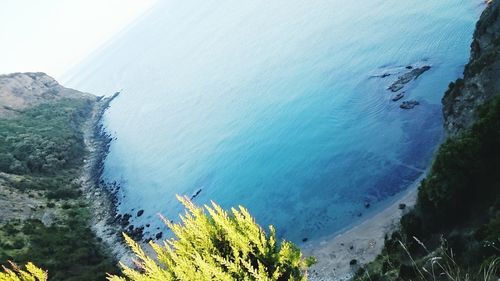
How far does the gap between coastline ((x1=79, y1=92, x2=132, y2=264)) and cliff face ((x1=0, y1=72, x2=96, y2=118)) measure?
23181 millimetres

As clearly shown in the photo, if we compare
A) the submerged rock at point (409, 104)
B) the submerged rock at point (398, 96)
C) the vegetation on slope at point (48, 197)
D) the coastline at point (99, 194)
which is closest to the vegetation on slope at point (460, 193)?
the vegetation on slope at point (48, 197)

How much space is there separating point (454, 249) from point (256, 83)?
10177 cm

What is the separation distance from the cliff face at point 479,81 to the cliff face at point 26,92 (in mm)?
132844

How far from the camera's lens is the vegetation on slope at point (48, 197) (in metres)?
49.3

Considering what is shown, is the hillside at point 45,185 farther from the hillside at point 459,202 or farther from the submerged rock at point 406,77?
the submerged rock at point 406,77

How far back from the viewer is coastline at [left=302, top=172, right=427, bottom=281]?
124ft

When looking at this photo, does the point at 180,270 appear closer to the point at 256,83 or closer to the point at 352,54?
the point at 352,54

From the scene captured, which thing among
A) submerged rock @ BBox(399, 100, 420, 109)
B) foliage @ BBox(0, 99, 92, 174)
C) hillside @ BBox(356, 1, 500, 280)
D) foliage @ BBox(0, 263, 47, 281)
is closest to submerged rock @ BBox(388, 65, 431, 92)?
submerged rock @ BBox(399, 100, 420, 109)

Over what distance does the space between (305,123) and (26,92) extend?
123 meters

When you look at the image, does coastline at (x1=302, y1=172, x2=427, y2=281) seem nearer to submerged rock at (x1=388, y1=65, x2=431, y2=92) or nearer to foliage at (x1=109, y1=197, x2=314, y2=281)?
foliage at (x1=109, y1=197, x2=314, y2=281)

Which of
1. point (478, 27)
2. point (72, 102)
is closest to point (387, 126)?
point (478, 27)

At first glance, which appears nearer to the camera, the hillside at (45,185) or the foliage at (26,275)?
the foliage at (26,275)

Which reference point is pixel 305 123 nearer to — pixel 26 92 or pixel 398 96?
pixel 398 96

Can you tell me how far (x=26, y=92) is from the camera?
152 meters
